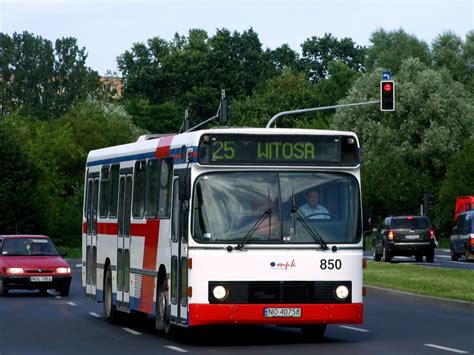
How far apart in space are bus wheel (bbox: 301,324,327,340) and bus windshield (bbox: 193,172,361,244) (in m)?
1.76

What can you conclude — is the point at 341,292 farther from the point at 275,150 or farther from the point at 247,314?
the point at 275,150

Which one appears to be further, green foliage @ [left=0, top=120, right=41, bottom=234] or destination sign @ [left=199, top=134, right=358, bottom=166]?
green foliage @ [left=0, top=120, right=41, bottom=234]

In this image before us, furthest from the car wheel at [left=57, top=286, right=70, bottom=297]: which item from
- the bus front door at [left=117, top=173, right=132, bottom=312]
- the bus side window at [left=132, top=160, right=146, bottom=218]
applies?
the bus side window at [left=132, top=160, right=146, bottom=218]

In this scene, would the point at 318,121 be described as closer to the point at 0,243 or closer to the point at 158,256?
the point at 0,243

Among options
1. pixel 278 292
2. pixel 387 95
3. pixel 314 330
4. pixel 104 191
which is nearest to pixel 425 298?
pixel 104 191

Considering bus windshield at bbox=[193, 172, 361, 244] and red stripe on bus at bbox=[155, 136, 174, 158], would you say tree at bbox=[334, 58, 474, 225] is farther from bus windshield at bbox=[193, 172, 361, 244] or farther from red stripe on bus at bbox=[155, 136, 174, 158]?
bus windshield at bbox=[193, 172, 361, 244]

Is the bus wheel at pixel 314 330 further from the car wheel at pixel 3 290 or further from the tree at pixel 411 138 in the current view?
the tree at pixel 411 138

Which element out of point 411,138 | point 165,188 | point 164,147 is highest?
point 411,138

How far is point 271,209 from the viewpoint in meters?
19.9

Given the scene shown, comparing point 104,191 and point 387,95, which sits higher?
point 387,95

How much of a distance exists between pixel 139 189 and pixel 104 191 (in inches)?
126

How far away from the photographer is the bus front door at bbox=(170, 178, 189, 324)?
65.8 ft

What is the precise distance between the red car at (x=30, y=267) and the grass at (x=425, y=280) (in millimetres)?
7902

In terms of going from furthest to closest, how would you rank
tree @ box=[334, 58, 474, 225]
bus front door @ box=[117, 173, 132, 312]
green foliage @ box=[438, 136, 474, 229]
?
tree @ box=[334, 58, 474, 225] < green foliage @ box=[438, 136, 474, 229] < bus front door @ box=[117, 173, 132, 312]
